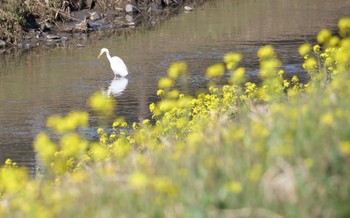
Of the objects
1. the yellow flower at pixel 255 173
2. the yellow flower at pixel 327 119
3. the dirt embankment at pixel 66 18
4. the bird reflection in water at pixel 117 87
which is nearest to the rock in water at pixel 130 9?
the dirt embankment at pixel 66 18

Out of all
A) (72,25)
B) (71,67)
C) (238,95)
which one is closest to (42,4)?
(72,25)

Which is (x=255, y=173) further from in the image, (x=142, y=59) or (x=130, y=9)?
(x=130, y=9)

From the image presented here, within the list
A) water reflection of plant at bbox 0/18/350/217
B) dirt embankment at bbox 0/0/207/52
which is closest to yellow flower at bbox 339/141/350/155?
water reflection of plant at bbox 0/18/350/217

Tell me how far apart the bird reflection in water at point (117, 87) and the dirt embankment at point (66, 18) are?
6.75m

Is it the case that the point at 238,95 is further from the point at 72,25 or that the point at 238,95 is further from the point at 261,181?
the point at 72,25

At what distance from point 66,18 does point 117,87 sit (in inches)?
384

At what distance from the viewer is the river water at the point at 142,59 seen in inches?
680

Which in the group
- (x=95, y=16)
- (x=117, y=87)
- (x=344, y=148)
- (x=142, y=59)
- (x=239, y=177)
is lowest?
(x=117, y=87)

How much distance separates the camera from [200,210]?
3.75 m

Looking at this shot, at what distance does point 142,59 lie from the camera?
22453 millimetres

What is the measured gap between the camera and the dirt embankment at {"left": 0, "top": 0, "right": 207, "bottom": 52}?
26750 mm

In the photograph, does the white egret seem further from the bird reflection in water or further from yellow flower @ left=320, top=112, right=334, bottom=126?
yellow flower @ left=320, top=112, right=334, bottom=126

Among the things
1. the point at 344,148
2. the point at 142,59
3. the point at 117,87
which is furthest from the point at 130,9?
the point at 344,148

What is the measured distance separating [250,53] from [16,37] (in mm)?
8116
